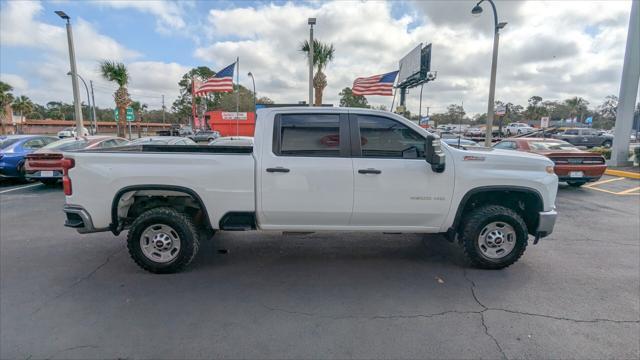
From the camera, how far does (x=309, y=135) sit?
3.88 metres

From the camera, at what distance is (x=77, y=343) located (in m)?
2.71

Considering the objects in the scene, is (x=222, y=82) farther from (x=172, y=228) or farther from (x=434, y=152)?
(x=434, y=152)

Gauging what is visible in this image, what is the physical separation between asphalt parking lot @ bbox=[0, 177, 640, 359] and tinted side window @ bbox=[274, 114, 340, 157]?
150 cm

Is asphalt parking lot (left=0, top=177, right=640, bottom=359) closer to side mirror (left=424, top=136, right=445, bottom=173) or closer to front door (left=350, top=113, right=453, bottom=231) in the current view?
front door (left=350, top=113, right=453, bottom=231)

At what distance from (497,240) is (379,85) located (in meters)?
14.4

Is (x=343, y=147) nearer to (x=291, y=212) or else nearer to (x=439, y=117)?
(x=291, y=212)

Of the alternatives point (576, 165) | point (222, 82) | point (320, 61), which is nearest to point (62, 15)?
point (222, 82)

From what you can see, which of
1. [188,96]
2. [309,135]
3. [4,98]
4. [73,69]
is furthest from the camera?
[188,96]

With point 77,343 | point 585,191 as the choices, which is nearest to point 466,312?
point 77,343

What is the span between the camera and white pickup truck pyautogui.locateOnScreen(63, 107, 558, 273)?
373cm

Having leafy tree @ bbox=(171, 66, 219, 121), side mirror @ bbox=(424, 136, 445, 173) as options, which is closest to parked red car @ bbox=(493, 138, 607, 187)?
side mirror @ bbox=(424, 136, 445, 173)

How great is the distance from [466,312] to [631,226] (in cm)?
519

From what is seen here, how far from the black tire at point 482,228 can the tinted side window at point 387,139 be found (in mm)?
1040

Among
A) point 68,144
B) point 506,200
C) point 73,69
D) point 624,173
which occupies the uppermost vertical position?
point 73,69
